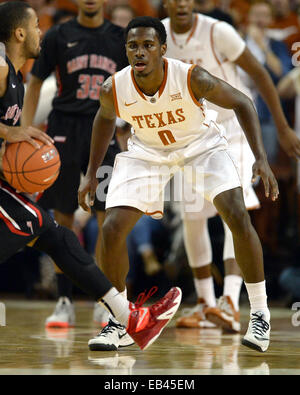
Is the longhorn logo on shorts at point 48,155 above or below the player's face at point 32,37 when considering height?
below

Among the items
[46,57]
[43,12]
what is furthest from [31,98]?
[43,12]

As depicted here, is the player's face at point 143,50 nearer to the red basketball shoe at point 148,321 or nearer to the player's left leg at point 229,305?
the red basketball shoe at point 148,321

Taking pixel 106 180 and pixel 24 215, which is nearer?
pixel 24 215

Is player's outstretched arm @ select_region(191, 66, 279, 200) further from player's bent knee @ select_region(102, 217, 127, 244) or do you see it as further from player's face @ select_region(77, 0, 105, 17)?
player's face @ select_region(77, 0, 105, 17)

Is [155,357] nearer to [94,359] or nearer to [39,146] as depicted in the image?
[94,359]

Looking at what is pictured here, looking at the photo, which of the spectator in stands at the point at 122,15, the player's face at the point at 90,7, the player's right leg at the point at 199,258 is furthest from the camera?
the spectator in stands at the point at 122,15

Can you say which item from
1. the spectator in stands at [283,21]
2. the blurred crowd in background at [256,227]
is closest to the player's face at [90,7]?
the blurred crowd in background at [256,227]

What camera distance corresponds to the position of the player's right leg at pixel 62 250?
3926 millimetres

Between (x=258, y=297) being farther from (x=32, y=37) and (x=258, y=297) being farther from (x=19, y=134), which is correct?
(x=32, y=37)

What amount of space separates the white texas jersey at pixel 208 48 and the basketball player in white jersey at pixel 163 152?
107 centimetres

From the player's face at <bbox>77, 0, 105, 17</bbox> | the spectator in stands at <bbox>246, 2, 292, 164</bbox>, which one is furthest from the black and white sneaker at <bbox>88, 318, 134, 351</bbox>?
the spectator in stands at <bbox>246, 2, 292, 164</bbox>

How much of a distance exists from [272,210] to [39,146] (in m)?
4.77

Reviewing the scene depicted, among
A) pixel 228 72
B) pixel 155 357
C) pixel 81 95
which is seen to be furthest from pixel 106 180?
pixel 155 357

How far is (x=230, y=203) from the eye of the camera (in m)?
4.39
